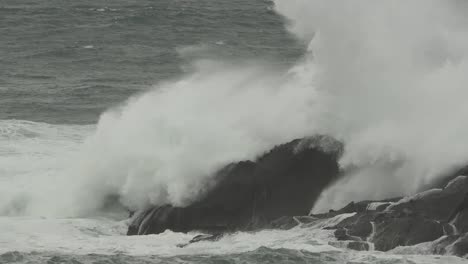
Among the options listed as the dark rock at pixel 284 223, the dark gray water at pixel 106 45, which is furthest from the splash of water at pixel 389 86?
the dark gray water at pixel 106 45

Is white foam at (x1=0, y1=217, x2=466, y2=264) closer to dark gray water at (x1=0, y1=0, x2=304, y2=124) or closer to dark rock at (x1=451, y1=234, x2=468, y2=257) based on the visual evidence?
dark rock at (x1=451, y1=234, x2=468, y2=257)

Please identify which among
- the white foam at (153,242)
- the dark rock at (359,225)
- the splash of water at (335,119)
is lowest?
the white foam at (153,242)

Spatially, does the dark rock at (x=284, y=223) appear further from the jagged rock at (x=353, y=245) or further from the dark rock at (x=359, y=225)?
the jagged rock at (x=353, y=245)

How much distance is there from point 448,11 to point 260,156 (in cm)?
679

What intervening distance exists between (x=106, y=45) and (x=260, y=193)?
29.3 m

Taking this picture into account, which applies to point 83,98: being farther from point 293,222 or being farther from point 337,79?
point 293,222

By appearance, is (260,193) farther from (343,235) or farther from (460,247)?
(460,247)

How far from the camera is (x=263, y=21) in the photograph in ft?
195

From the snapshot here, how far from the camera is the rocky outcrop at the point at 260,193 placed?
71.3 ft

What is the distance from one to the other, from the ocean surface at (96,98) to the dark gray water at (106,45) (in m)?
0.06

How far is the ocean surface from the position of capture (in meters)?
19.9

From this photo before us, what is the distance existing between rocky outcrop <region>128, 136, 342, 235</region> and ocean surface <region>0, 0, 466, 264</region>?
2.39ft

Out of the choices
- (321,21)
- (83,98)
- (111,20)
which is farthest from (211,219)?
(111,20)

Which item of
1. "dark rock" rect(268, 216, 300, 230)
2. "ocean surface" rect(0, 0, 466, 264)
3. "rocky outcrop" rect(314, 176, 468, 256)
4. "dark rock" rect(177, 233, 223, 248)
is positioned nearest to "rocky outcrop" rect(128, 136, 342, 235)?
"dark rock" rect(268, 216, 300, 230)
